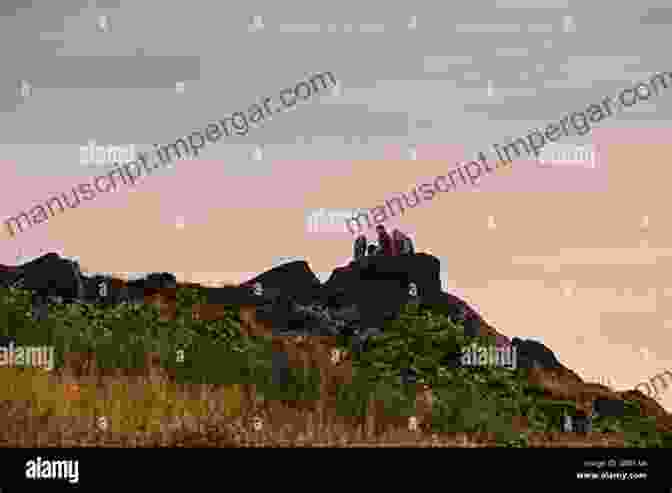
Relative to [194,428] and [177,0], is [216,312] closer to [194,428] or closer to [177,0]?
[194,428]

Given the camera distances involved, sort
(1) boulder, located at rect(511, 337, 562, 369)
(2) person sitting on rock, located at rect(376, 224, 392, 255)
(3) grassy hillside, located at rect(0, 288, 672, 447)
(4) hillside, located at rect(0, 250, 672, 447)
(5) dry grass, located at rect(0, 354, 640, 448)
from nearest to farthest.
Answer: (5) dry grass, located at rect(0, 354, 640, 448) < (3) grassy hillside, located at rect(0, 288, 672, 447) < (4) hillside, located at rect(0, 250, 672, 447) < (2) person sitting on rock, located at rect(376, 224, 392, 255) < (1) boulder, located at rect(511, 337, 562, 369)

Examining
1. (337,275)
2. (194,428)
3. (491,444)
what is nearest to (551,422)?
(491,444)

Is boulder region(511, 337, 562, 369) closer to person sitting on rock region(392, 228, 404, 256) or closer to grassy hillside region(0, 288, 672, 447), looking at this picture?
grassy hillside region(0, 288, 672, 447)

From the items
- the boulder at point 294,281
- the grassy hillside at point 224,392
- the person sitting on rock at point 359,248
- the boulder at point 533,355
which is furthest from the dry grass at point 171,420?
the person sitting on rock at point 359,248

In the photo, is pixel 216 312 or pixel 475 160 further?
pixel 216 312

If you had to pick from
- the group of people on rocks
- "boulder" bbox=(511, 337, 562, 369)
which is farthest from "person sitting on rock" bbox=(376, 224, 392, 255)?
"boulder" bbox=(511, 337, 562, 369)

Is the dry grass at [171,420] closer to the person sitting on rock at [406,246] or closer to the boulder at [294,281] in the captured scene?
the boulder at [294,281]

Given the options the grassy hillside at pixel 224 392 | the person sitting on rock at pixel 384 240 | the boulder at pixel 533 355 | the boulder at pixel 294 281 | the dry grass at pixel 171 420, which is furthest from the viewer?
the boulder at pixel 294 281

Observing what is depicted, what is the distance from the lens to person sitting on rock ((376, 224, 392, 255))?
13.7 m

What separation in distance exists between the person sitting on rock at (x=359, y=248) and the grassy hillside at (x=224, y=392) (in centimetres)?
136

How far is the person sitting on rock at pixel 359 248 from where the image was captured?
13712mm

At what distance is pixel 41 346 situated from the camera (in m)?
13.8
